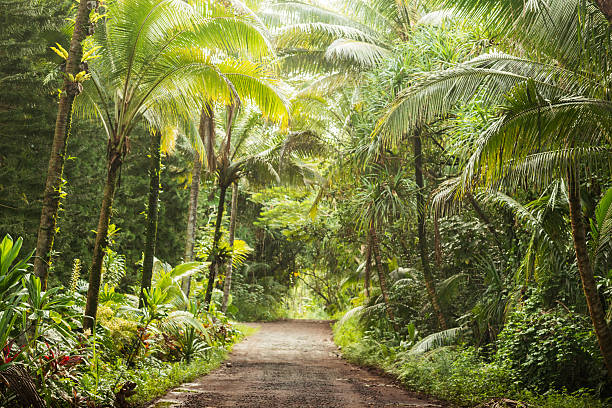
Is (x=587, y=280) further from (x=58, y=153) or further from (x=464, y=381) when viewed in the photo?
(x=58, y=153)

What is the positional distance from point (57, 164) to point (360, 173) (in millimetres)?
7299

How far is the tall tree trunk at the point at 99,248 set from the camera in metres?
6.64

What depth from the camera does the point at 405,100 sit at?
7500 millimetres

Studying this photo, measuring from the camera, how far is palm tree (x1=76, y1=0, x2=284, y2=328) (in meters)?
7.01

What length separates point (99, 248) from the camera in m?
6.81

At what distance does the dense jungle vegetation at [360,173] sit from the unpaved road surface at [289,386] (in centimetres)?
41

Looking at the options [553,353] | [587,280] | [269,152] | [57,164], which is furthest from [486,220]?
[57,164]

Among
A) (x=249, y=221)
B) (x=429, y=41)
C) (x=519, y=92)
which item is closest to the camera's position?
(x=519, y=92)

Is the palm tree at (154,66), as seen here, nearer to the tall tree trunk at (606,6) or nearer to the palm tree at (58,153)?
the palm tree at (58,153)

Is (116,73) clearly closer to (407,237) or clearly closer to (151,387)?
(151,387)

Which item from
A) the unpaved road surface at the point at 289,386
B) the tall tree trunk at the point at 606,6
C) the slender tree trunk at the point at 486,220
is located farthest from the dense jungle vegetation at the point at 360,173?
the unpaved road surface at the point at 289,386

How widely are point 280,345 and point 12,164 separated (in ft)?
27.6

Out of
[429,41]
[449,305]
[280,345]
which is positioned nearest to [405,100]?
[429,41]

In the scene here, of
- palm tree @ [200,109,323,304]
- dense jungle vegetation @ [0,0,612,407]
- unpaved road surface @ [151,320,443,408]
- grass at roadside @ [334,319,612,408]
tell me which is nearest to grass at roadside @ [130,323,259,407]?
dense jungle vegetation @ [0,0,612,407]
